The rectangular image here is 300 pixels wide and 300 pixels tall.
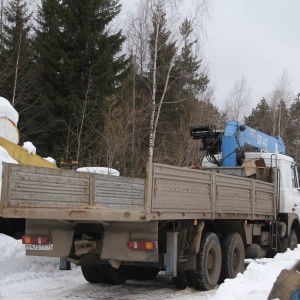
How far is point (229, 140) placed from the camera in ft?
38.7

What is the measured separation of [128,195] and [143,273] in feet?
4.86

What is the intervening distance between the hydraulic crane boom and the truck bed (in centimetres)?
193

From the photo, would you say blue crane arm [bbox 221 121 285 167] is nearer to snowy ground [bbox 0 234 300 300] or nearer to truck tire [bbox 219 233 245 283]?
truck tire [bbox 219 233 245 283]

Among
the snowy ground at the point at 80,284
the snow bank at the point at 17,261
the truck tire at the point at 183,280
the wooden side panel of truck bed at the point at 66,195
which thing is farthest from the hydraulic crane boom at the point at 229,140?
the snow bank at the point at 17,261

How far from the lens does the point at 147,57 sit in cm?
2775

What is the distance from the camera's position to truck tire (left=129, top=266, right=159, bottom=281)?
885 centimetres

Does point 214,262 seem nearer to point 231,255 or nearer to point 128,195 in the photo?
point 231,255

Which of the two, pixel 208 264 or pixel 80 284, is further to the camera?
pixel 80 284

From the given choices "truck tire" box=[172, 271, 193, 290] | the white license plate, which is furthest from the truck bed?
"truck tire" box=[172, 271, 193, 290]

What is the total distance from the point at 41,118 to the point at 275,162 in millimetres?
15652

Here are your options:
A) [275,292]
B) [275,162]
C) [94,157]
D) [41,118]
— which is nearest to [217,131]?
[275,162]

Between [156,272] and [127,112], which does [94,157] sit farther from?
[156,272]

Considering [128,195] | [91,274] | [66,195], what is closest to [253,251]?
[128,195]

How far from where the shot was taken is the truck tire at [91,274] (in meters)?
8.40
